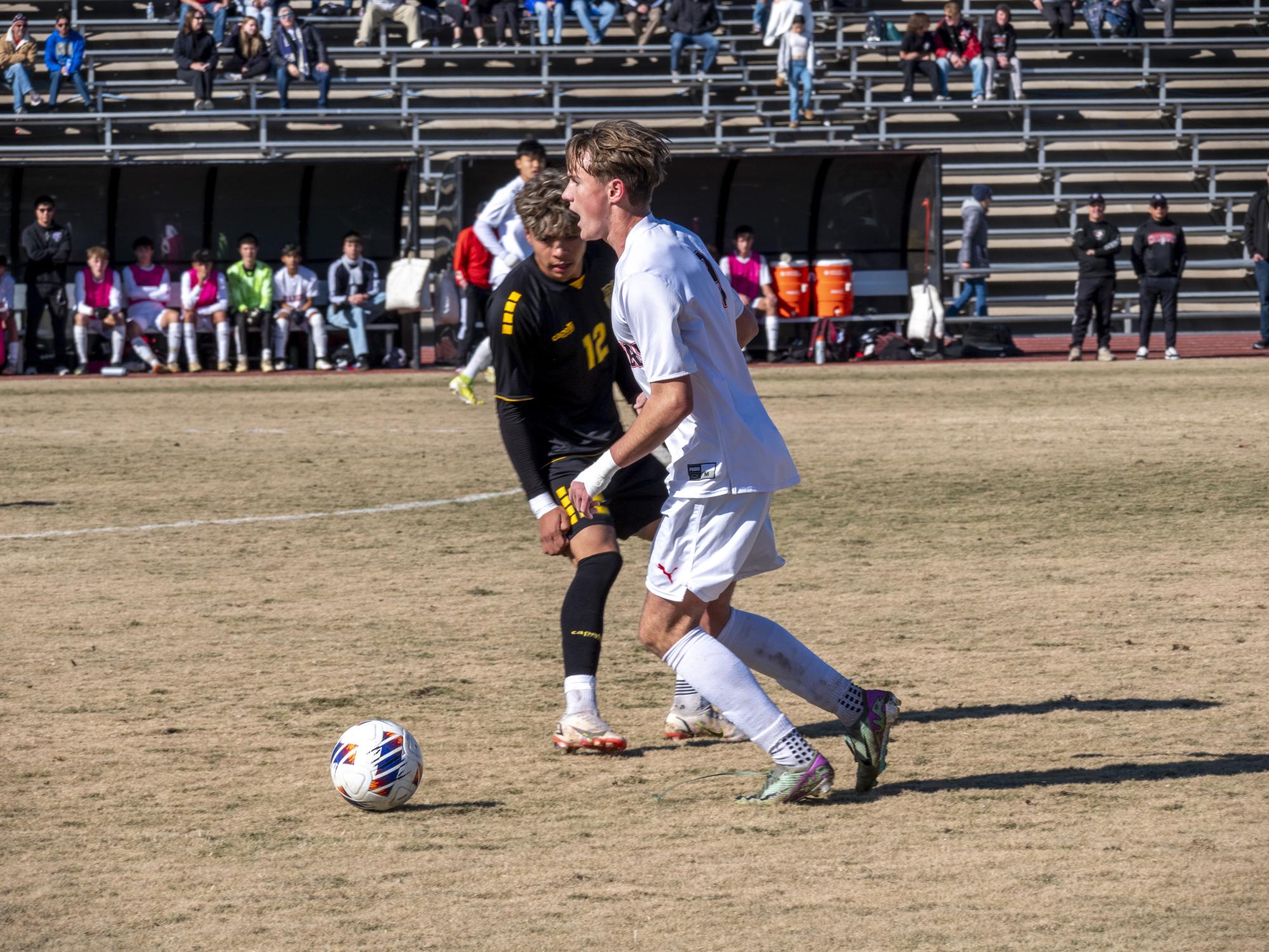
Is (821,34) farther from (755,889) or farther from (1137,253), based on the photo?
(755,889)

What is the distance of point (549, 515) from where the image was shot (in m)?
5.48

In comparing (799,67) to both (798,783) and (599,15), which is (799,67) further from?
(798,783)

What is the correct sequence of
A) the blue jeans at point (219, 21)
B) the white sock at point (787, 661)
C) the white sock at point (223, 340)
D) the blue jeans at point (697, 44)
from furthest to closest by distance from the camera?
the blue jeans at point (697, 44) < the blue jeans at point (219, 21) < the white sock at point (223, 340) < the white sock at point (787, 661)

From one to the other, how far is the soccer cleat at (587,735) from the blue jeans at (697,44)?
2580 cm

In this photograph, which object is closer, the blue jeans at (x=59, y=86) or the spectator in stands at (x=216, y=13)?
the blue jeans at (x=59, y=86)

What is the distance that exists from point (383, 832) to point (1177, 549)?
17.8 feet

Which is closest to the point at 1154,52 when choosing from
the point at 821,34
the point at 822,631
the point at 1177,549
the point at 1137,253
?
the point at 821,34

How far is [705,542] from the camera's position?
459 centimetres

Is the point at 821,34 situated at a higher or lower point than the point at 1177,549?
higher

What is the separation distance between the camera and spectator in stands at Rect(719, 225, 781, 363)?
22203 mm

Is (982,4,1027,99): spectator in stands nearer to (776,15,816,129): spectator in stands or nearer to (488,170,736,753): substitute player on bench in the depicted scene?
(776,15,816,129): spectator in stands

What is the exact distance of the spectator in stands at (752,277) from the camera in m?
22.2

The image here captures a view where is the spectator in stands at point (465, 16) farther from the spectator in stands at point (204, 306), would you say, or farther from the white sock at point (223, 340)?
the white sock at point (223, 340)

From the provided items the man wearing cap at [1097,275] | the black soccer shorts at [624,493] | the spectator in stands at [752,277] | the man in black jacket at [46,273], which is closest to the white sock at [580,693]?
the black soccer shorts at [624,493]
